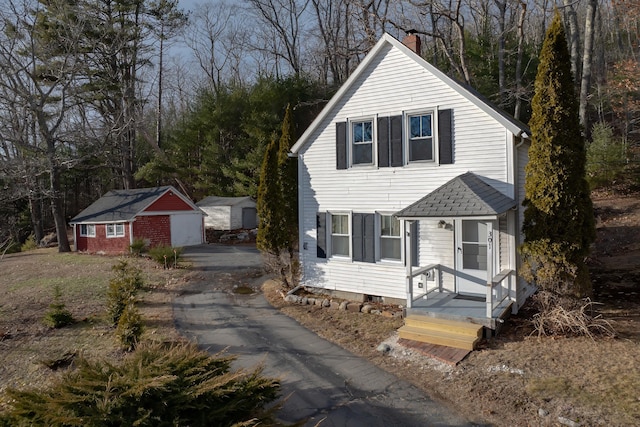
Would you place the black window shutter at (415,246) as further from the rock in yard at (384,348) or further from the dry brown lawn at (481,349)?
the rock in yard at (384,348)

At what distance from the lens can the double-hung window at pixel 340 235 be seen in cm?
1277

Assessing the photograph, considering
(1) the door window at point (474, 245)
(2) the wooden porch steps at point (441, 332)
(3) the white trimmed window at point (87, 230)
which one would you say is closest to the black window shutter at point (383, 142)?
(1) the door window at point (474, 245)

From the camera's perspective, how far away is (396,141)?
38.5 feet

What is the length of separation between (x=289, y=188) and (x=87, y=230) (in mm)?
19498

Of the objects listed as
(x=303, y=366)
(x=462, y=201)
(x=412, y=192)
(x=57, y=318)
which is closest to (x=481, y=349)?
(x=462, y=201)

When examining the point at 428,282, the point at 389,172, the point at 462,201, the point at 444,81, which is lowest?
the point at 428,282

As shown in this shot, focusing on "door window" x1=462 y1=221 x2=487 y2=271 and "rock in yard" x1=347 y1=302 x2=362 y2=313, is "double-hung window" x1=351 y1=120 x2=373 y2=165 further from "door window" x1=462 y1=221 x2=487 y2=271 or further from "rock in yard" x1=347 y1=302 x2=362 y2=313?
"rock in yard" x1=347 y1=302 x2=362 y2=313

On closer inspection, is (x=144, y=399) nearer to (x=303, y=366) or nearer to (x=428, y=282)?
(x=303, y=366)

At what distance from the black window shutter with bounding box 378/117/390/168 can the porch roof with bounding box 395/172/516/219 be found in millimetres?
1891

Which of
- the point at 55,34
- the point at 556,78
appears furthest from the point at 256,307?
the point at 55,34

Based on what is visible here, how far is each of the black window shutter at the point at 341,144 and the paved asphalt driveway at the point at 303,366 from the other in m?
4.74

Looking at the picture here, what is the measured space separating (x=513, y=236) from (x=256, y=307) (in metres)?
7.48

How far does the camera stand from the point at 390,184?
39.0 feet

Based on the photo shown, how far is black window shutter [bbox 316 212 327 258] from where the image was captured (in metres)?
A: 13.0
